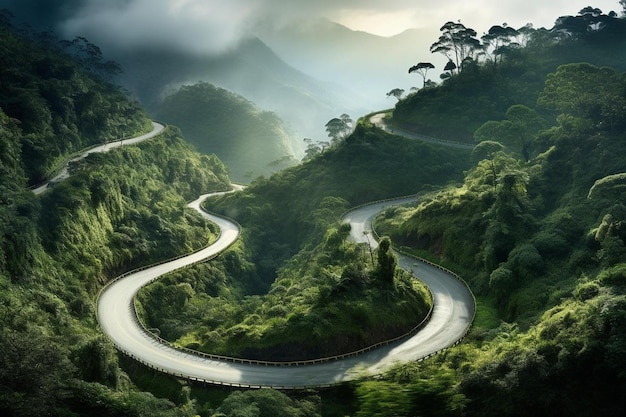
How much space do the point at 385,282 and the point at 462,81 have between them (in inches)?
3531

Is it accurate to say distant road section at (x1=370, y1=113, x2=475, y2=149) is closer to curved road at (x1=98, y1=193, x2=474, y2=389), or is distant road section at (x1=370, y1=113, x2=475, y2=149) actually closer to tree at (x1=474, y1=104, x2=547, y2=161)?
tree at (x1=474, y1=104, x2=547, y2=161)

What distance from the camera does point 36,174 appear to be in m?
78.4

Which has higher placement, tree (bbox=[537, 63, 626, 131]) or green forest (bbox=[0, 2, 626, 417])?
tree (bbox=[537, 63, 626, 131])

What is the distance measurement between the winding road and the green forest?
1.46 m

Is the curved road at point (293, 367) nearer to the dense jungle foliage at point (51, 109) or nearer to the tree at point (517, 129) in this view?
the dense jungle foliage at point (51, 109)

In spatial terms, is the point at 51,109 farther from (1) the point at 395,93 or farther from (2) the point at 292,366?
(1) the point at 395,93

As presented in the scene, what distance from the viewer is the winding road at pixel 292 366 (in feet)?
133

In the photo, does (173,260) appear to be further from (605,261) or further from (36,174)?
(605,261)

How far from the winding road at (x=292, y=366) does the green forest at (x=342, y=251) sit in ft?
4.80

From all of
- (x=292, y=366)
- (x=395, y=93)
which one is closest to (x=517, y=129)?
(x=292, y=366)

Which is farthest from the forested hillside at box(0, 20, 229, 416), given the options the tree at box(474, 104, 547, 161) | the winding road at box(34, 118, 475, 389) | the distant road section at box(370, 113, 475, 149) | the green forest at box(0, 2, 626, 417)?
the tree at box(474, 104, 547, 161)

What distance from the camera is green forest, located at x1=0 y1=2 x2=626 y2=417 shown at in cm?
2877

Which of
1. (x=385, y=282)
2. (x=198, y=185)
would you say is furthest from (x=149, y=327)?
(x=198, y=185)

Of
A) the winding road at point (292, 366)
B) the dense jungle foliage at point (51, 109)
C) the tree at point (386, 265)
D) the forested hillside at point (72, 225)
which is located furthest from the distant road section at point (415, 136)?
the tree at point (386, 265)
